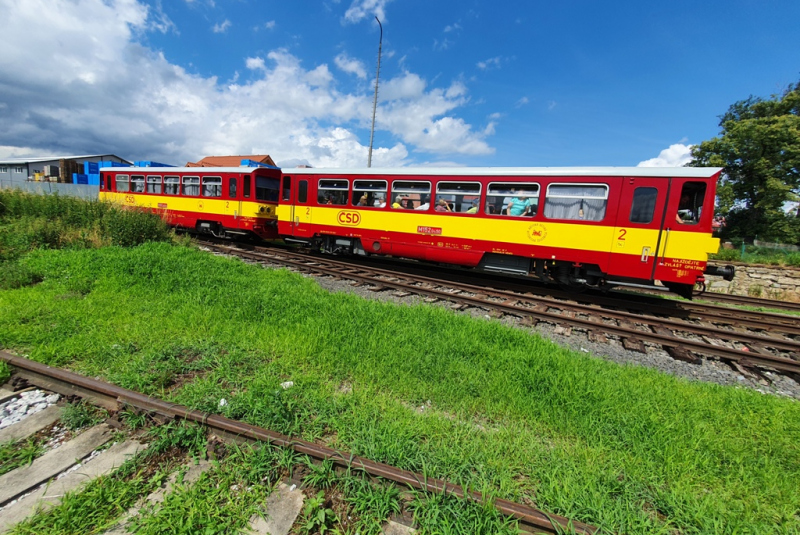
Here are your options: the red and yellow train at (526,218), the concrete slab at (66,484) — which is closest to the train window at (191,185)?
the red and yellow train at (526,218)

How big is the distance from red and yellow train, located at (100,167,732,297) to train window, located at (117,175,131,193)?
32.4ft

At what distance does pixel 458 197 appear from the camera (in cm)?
859

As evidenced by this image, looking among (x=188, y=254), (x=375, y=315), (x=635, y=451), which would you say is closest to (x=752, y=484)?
(x=635, y=451)

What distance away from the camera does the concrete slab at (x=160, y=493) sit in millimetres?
1858

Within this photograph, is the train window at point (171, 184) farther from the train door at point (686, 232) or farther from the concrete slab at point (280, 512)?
the train door at point (686, 232)

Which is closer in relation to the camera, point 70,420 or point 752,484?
point 752,484

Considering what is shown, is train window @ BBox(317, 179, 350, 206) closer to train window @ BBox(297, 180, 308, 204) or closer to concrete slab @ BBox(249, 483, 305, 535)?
train window @ BBox(297, 180, 308, 204)

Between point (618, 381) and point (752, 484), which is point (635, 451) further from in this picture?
point (618, 381)

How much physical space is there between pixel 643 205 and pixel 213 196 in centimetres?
1425

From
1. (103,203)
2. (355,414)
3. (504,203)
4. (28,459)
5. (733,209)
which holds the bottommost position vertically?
(28,459)

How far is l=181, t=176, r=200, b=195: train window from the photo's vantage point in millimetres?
13797

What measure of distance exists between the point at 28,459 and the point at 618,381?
5309 mm

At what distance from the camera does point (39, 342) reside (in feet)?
12.6

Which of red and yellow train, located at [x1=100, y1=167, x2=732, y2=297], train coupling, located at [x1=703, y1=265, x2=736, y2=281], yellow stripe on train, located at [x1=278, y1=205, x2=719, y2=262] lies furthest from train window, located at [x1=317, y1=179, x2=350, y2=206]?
train coupling, located at [x1=703, y1=265, x2=736, y2=281]
